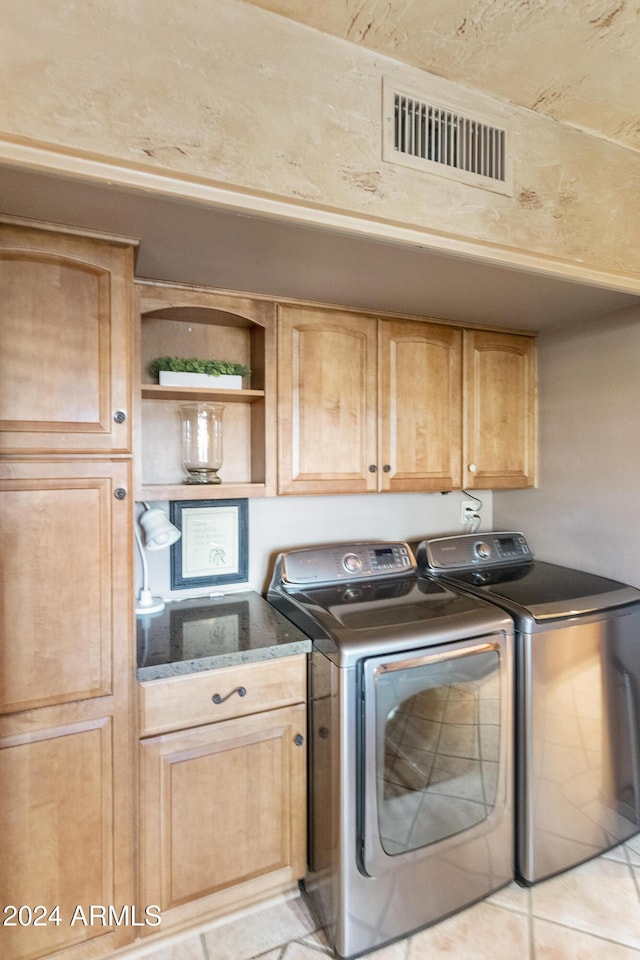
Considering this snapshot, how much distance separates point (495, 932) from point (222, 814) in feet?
3.10

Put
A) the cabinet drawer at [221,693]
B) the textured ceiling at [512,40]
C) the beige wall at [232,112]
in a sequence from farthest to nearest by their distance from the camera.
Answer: the cabinet drawer at [221,693] → the textured ceiling at [512,40] → the beige wall at [232,112]

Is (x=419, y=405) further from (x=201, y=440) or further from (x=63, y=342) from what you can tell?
(x=63, y=342)

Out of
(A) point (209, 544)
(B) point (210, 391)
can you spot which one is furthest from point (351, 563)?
(B) point (210, 391)

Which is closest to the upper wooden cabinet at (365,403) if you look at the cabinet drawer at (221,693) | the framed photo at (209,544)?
the framed photo at (209,544)

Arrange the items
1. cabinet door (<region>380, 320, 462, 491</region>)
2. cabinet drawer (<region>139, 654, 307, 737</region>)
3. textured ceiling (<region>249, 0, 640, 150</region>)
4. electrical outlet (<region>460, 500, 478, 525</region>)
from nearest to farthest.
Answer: textured ceiling (<region>249, 0, 640, 150</region>) < cabinet drawer (<region>139, 654, 307, 737</region>) < cabinet door (<region>380, 320, 462, 491</region>) < electrical outlet (<region>460, 500, 478, 525</region>)

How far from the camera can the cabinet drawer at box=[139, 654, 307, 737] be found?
1.41 metres

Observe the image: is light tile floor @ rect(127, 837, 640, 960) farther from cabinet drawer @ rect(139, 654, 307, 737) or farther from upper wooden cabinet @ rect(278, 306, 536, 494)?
upper wooden cabinet @ rect(278, 306, 536, 494)

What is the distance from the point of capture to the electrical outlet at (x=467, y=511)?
2.61 meters

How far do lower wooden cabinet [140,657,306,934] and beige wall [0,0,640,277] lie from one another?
4.44 feet

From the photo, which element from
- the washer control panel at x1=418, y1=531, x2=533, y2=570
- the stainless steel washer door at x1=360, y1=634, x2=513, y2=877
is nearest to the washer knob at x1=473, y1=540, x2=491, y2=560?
the washer control panel at x1=418, y1=531, x2=533, y2=570

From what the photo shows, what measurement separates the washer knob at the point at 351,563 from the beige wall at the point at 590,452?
1.02m

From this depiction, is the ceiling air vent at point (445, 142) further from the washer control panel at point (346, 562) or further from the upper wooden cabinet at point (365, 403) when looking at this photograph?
the washer control panel at point (346, 562)

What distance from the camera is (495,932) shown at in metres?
1.53

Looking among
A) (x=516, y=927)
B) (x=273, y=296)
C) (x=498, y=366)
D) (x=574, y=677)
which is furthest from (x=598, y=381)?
(x=516, y=927)
